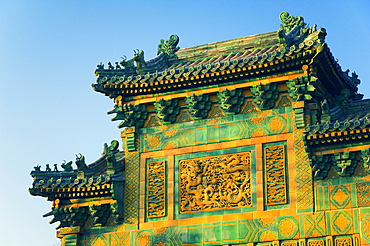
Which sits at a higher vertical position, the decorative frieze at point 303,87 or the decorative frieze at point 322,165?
the decorative frieze at point 303,87

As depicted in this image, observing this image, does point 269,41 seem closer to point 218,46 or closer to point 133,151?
point 218,46

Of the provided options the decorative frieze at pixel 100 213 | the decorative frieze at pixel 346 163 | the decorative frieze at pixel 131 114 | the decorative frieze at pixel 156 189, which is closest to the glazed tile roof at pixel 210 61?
the decorative frieze at pixel 131 114

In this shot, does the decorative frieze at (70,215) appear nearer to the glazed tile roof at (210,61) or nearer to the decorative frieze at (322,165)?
the glazed tile roof at (210,61)

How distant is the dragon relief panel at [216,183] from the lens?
65.1 feet

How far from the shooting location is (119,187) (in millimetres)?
21266

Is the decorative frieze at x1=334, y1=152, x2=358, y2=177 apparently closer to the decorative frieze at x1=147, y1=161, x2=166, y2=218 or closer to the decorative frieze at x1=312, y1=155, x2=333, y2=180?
the decorative frieze at x1=312, y1=155, x2=333, y2=180

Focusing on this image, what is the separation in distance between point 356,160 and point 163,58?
6.50 metres

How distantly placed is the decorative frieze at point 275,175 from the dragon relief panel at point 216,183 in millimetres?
445

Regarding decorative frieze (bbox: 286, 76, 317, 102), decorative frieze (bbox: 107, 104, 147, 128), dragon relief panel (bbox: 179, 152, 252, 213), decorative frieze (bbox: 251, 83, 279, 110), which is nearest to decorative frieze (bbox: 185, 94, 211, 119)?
dragon relief panel (bbox: 179, 152, 252, 213)

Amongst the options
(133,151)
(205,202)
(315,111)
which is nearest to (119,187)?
(133,151)

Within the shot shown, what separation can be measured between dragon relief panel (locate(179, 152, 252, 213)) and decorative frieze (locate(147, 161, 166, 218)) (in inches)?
20.6

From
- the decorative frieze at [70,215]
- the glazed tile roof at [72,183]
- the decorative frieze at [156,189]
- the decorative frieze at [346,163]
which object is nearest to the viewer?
the decorative frieze at [346,163]

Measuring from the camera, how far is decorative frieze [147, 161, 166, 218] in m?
20.7

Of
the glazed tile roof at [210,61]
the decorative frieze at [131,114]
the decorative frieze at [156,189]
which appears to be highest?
the glazed tile roof at [210,61]
